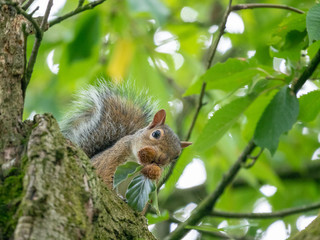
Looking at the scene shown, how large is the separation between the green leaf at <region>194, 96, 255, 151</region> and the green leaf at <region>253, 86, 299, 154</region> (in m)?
0.12

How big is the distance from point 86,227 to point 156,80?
4.45 feet

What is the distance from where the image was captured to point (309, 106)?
1.90 meters

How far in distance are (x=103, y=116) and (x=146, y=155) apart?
0.58 m

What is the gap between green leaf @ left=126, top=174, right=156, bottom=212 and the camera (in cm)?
178

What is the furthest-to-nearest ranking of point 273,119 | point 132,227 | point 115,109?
1. point 115,109
2. point 273,119
3. point 132,227

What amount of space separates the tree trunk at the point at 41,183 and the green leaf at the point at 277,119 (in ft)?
1.66

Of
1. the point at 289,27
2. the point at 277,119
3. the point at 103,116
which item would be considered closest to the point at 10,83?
the point at 277,119

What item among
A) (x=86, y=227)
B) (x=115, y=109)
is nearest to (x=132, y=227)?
(x=86, y=227)

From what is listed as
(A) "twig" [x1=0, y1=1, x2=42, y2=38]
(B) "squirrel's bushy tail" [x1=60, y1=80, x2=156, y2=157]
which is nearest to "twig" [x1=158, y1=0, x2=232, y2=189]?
(B) "squirrel's bushy tail" [x1=60, y1=80, x2=156, y2=157]

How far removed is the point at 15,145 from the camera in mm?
1532

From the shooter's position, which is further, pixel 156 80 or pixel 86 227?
pixel 156 80

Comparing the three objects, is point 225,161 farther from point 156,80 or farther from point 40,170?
point 40,170

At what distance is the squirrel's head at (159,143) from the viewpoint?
255 centimetres

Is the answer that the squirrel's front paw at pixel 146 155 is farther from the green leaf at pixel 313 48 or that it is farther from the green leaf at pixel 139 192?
the green leaf at pixel 313 48
